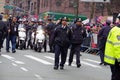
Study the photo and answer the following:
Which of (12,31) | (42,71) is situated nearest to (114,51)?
(42,71)

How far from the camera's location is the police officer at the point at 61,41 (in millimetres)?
16656

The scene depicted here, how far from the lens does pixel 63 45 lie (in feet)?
54.5

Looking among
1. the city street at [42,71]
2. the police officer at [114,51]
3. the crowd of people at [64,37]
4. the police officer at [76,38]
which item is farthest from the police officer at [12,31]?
the police officer at [114,51]

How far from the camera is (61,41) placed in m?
16.6

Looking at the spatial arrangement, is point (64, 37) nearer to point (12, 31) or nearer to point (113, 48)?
point (113, 48)

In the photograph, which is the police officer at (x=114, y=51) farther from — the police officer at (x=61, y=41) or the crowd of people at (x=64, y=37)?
the police officer at (x=61, y=41)

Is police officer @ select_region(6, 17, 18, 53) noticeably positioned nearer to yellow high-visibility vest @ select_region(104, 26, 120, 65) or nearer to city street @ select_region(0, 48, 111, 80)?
city street @ select_region(0, 48, 111, 80)

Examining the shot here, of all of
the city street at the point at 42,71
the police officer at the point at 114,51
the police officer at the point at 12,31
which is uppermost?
the police officer at the point at 114,51

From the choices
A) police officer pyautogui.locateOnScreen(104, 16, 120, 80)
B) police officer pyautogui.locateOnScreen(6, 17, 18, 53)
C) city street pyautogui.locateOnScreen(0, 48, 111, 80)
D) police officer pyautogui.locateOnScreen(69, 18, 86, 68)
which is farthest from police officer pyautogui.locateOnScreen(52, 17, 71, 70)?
police officer pyautogui.locateOnScreen(6, 17, 18, 53)

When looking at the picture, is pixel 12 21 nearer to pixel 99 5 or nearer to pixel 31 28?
pixel 31 28

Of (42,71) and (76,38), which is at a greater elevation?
(76,38)

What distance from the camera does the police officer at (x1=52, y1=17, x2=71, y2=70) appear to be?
16.7 meters

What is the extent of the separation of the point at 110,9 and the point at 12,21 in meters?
37.3

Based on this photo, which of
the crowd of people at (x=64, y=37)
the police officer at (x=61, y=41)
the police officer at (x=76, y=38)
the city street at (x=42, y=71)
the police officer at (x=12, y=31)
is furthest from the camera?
the police officer at (x=12, y=31)
